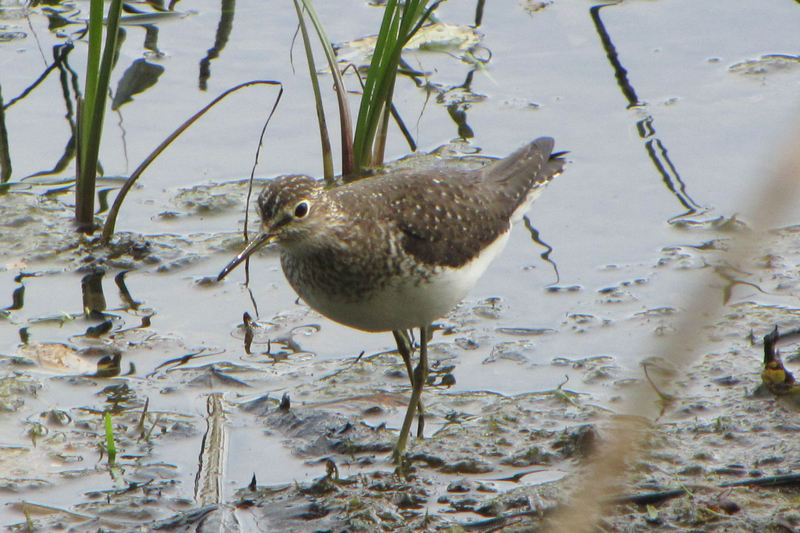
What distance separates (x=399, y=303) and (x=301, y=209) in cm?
62

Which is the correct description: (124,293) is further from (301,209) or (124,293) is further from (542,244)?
(542,244)

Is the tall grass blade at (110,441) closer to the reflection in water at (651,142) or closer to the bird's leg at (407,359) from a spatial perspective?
the bird's leg at (407,359)

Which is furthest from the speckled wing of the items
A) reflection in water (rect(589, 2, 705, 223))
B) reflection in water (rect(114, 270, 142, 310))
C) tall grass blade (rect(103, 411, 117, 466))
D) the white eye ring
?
reflection in water (rect(114, 270, 142, 310))

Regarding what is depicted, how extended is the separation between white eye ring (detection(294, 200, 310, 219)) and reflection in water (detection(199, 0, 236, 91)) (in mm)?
3815

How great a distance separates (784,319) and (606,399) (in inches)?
51.2

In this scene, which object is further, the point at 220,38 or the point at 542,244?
the point at 220,38

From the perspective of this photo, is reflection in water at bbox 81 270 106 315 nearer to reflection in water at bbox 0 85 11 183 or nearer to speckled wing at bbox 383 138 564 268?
reflection in water at bbox 0 85 11 183

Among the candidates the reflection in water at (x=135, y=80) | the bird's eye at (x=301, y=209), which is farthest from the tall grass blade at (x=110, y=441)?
the reflection in water at (x=135, y=80)

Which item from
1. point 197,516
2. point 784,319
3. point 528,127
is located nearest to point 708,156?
point 528,127

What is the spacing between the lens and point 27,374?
523 cm

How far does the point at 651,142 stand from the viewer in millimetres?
7402

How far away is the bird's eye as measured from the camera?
449cm

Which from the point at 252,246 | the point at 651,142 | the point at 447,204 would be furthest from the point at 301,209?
the point at 651,142

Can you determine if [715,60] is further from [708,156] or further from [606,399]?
[606,399]
